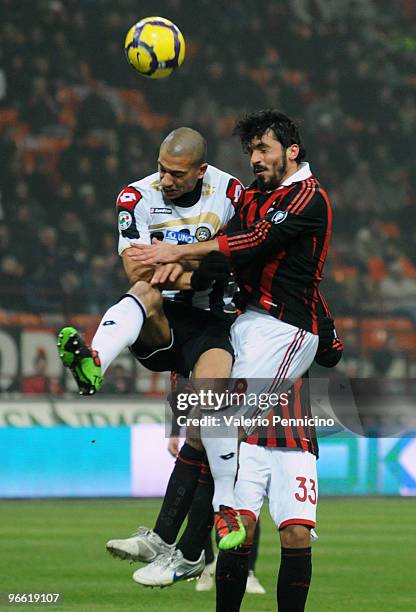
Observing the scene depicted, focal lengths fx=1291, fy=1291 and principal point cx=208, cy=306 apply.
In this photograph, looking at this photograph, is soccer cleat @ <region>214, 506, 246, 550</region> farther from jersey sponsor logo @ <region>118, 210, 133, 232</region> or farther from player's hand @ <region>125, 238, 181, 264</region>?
jersey sponsor logo @ <region>118, 210, 133, 232</region>

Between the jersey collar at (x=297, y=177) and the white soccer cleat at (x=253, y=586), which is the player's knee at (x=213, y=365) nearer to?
the jersey collar at (x=297, y=177)

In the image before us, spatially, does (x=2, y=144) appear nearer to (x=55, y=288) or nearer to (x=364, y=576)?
(x=55, y=288)

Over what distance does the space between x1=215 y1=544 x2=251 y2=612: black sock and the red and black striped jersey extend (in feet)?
3.69

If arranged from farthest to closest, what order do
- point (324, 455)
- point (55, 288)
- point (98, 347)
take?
point (55, 288) < point (324, 455) < point (98, 347)

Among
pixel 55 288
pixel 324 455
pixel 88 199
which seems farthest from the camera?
pixel 88 199

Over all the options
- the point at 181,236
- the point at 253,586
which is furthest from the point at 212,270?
the point at 253,586

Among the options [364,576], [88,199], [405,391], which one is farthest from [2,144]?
[364,576]

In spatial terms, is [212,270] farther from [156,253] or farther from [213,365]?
[213,365]

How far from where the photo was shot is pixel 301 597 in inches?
237

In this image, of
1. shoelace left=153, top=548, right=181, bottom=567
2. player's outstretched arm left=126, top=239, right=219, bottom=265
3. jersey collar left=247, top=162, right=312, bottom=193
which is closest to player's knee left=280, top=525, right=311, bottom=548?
shoelace left=153, top=548, right=181, bottom=567

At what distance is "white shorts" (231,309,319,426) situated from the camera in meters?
6.11

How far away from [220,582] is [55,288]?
10.4m

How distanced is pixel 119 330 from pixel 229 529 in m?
1.02
